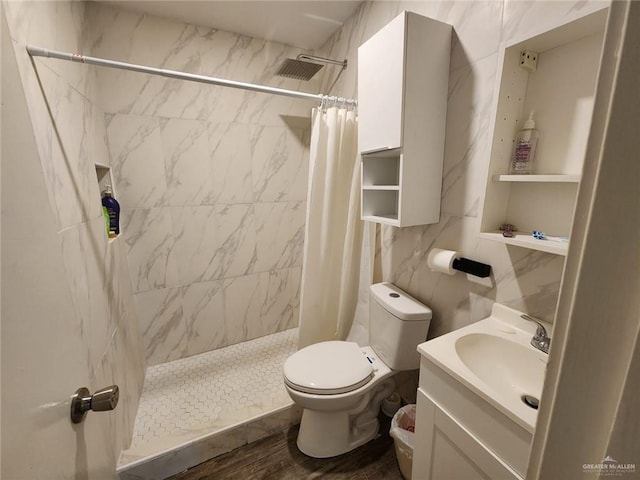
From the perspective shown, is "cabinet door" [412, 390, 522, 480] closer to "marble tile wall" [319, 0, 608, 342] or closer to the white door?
"marble tile wall" [319, 0, 608, 342]

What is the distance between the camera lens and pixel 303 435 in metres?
1.44

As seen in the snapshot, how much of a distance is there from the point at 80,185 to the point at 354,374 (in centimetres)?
147

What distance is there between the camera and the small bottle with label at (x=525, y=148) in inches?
35.8

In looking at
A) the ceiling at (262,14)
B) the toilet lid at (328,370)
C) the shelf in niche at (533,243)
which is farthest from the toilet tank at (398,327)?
the ceiling at (262,14)

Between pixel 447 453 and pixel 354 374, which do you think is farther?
pixel 354 374

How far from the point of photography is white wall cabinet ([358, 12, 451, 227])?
1.07 meters

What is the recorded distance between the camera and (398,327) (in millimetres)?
1284

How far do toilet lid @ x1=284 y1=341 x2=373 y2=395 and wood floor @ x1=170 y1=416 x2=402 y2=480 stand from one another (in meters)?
0.45

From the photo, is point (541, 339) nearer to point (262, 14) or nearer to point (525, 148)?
point (525, 148)

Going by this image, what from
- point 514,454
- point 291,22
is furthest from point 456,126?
point 291,22

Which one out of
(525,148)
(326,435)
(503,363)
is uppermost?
(525,148)

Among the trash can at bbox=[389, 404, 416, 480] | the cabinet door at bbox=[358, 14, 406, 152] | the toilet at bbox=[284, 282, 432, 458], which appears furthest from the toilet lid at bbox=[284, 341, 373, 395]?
the cabinet door at bbox=[358, 14, 406, 152]

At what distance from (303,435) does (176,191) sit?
1678 mm

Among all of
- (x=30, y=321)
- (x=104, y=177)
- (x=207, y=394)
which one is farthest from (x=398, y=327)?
(x=104, y=177)
